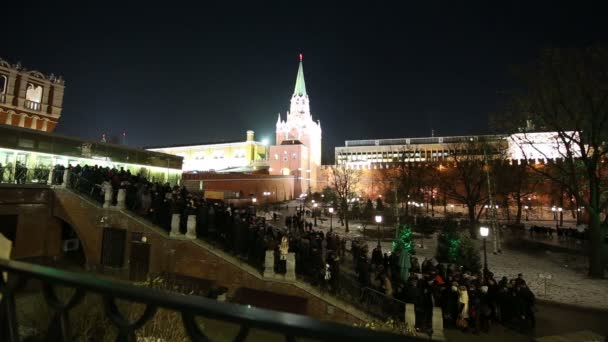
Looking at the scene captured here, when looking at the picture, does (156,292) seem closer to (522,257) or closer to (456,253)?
(456,253)

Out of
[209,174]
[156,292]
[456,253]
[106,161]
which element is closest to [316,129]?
[209,174]

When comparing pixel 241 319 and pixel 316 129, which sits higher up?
pixel 316 129

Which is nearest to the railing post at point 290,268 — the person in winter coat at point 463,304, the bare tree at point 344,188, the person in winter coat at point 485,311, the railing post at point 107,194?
the person in winter coat at point 463,304

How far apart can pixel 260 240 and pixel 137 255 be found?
5746 millimetres

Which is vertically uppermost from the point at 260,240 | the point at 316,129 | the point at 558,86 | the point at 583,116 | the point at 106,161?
the point at 316,129

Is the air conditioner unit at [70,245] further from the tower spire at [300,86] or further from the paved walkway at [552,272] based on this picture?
the tower spire at [300,86]

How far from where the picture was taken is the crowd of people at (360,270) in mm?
10547

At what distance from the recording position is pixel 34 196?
1631cm

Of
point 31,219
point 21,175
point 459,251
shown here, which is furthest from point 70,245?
point 459,251

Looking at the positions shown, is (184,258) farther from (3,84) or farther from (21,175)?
(3,84)

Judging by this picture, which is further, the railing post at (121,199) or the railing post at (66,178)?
the railing post at (66,178)

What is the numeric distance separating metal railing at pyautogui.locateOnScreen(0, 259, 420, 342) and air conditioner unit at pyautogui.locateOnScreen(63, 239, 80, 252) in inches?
775

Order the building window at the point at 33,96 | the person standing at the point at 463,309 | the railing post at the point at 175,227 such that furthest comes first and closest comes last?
the building window at the point at 33,96 < the railing post at the point at 175,227 < the person standing at the point at 463,309

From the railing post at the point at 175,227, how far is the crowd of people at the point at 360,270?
38 centimetres
